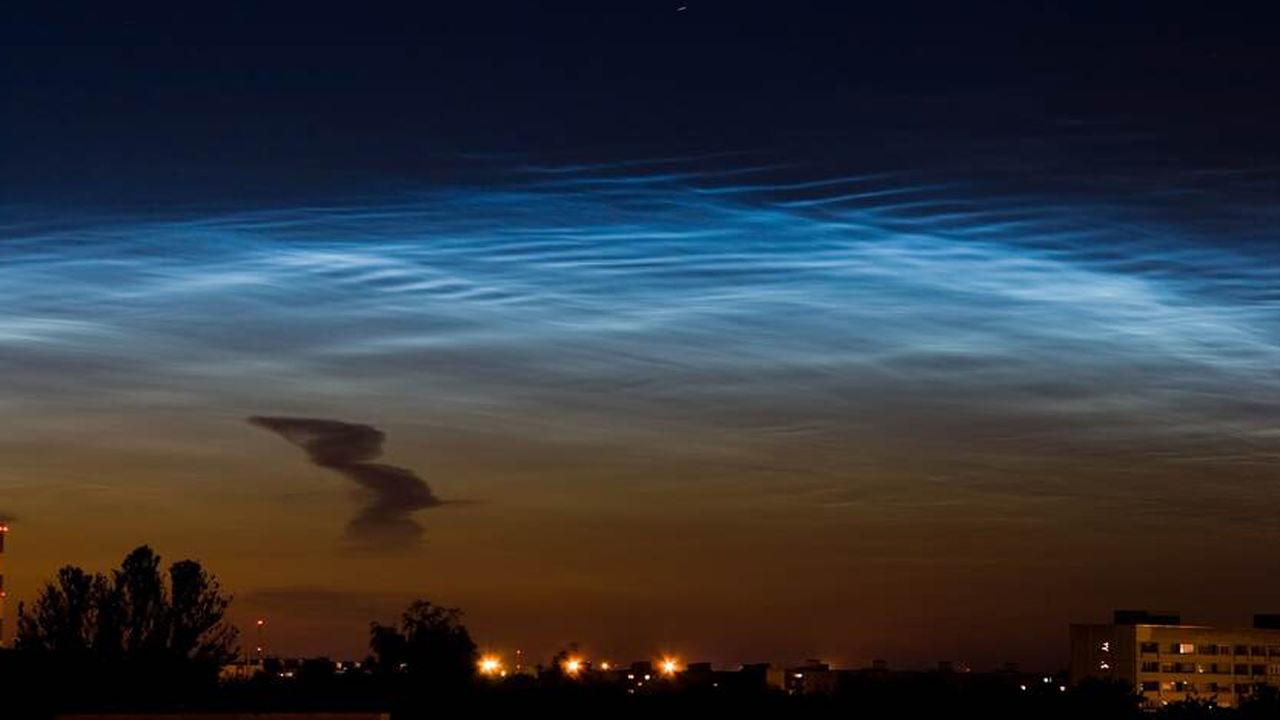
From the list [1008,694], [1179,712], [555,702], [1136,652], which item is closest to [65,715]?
[555,702]

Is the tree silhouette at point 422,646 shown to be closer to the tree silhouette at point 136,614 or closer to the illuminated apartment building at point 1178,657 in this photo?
the tree silhouette at point 136,614

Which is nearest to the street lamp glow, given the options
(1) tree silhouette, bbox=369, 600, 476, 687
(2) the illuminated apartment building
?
(1) tree silhouette, bbox=369, 600, 476, 687

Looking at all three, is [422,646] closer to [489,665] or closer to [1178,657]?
[489,665]

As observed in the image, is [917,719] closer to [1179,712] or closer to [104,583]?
[1179,712]

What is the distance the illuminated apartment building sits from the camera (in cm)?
18575

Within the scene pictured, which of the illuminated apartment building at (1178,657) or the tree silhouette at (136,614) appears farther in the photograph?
the illuminated apartment building at (1178,657)

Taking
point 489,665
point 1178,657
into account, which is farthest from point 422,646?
point 1178,657

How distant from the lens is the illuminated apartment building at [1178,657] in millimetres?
185750

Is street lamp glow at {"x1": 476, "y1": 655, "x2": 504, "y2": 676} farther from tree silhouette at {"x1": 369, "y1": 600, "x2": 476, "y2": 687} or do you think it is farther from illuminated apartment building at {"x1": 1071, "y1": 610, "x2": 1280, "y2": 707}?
illuminated apartment building at {"x1": 1071, "y1": 610, "x2": 1280, "y2": 707}

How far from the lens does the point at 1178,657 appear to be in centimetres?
18712

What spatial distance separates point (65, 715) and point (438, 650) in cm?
6790

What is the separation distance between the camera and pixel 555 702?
69.6m

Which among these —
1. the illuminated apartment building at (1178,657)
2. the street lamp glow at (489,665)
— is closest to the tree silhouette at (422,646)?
the street lamp glow at (489,665)

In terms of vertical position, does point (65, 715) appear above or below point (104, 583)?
below
